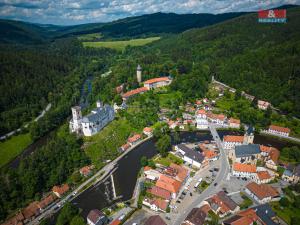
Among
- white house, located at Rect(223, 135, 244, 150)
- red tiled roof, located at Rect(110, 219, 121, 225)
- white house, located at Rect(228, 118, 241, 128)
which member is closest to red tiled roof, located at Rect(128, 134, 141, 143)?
white house, located at Rect(223, 135, 244, 150)

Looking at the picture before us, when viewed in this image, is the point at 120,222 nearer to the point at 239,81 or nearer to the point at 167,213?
the point at 167,213

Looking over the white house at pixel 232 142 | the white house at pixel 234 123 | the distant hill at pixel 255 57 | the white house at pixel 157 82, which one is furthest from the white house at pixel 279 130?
the white house at pixel 157 82

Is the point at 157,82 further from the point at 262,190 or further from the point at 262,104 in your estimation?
the point at 262,190

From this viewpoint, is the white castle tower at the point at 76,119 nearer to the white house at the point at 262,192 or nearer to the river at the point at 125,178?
the river at the point at 125,178

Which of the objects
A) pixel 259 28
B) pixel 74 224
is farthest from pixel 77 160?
pixel 259 28

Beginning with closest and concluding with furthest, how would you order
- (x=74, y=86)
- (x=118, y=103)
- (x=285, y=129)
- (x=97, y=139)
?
(x=97, y=139) < (x=285, y=129) < (x=118, y=103) < (x=74, y=86)

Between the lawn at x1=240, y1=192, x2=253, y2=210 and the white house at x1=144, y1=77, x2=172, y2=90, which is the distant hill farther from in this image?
the lawn at x1=240, y1=192, x2=253, y2=210
